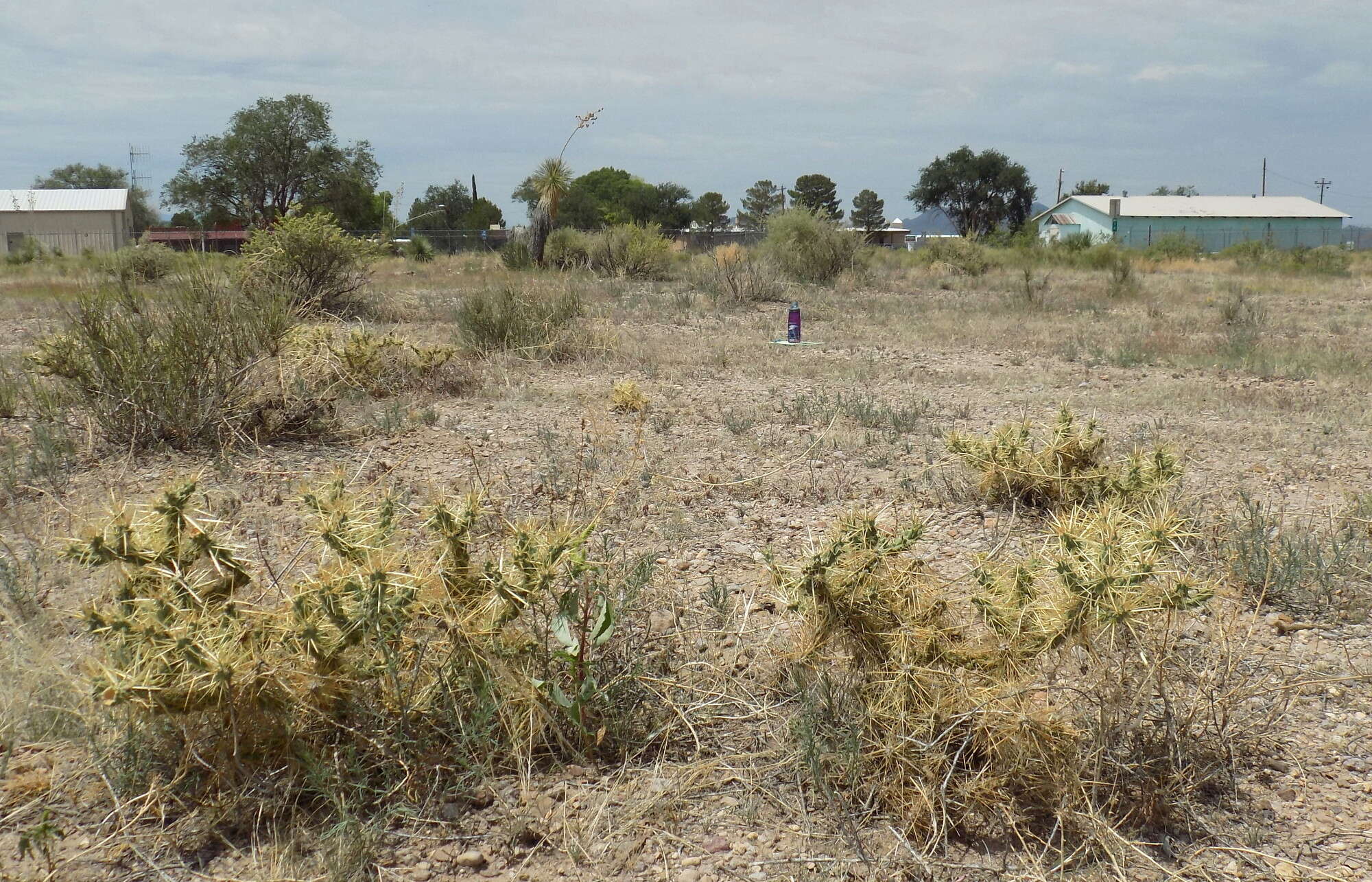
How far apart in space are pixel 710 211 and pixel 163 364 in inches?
2386

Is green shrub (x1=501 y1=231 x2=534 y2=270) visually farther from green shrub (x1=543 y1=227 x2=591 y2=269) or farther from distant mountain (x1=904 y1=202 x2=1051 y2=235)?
distant mountain (x1=904 y1=202 x2=1051 y2=235)

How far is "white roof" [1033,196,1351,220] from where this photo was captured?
184 feet

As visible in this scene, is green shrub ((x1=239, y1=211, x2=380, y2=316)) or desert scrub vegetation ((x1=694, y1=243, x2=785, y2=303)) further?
desert scrub vegetation ((x1=694, y1=243, x2=785, y2=303))

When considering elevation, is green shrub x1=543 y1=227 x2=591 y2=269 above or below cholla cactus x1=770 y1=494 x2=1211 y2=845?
above

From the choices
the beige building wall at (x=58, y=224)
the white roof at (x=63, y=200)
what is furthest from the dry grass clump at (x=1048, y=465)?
the white roof at (x=63, y=200)

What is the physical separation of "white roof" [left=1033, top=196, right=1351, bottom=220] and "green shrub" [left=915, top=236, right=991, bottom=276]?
32.9 metres

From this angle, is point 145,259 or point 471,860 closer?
point 471,860

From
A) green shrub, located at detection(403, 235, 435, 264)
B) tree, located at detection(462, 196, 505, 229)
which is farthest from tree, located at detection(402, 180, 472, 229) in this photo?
green shrub, located at detection(403, 235, 435, 264)

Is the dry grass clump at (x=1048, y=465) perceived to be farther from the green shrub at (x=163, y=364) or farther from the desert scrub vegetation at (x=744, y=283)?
the desert scrub vegetation at (x=744, y=283)

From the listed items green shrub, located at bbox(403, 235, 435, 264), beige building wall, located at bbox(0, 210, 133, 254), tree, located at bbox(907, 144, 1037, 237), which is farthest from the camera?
tree, located at bbox(907, 144, 1037, 237)

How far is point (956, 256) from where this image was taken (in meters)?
25.1

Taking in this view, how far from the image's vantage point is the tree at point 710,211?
2425 inches

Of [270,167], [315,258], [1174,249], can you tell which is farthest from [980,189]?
[315,258]

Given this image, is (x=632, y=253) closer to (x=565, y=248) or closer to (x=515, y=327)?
(x=565, y=248)
